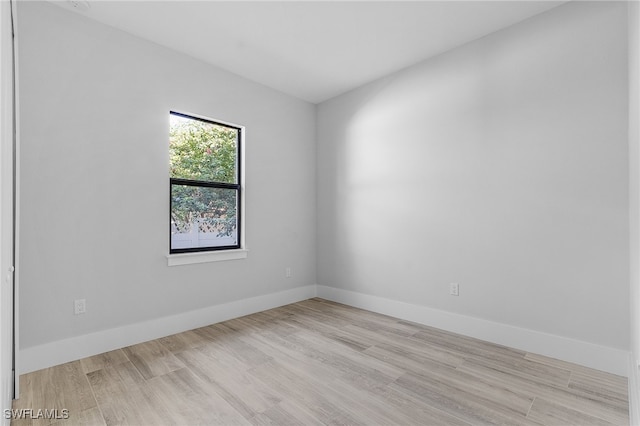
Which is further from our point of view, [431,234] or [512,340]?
[431,234]

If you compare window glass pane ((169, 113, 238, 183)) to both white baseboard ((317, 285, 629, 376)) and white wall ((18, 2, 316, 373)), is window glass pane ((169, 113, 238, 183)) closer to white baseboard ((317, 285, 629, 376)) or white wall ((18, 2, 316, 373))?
white wall ((18, 2, 316, 373))

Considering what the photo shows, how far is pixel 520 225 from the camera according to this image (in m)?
2.64

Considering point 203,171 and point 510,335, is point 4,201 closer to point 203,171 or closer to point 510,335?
point 203,171

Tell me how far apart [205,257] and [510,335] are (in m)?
2.89

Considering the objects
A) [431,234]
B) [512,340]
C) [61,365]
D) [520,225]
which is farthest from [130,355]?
[520,225]

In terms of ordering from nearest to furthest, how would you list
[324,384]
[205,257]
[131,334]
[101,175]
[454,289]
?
1. [324,384]
2. [101,175]
3. [131,334]
4. [454,289]
5. [205,257]

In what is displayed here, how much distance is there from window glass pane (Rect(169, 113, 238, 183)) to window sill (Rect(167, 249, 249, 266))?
2.53 feet

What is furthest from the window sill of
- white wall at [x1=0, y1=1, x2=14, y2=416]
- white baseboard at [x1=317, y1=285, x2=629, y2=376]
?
white baseboard at [x1=317, y1=285, x2=629, y2=376]

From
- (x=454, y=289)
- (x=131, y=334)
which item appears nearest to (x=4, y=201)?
(x=131, y=334)

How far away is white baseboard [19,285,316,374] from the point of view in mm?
2291

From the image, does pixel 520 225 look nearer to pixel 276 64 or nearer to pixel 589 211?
pixel 589 211

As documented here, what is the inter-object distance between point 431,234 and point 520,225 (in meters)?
0.80

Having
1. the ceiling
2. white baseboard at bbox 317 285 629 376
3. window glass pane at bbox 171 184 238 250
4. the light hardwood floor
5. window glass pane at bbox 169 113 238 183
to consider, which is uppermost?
the ceiling

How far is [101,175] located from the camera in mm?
2609
